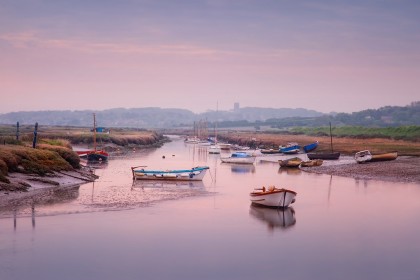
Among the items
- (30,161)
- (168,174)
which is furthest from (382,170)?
(30,161)

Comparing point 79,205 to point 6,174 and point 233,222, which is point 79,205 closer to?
point 6,174

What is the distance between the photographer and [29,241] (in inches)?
1052

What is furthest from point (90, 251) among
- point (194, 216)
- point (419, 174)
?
point (419, 174)

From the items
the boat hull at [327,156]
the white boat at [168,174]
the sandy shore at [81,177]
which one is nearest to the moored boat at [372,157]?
the sandy shore at [81,177]

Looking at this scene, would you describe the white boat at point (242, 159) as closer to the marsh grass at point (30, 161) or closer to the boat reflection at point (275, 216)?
the marsh grass at point (30, 161)

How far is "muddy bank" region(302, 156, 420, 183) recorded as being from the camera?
56.3 meters

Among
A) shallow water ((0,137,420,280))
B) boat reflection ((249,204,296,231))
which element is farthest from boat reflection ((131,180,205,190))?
boat reflection ((249,204,296,231))

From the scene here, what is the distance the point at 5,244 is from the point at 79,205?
36.2 ft

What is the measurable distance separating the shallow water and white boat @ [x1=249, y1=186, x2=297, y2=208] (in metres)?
0.62

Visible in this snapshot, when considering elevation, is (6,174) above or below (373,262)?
above

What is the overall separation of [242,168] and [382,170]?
64.0ft

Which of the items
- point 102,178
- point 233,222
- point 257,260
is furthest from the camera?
point 102,178

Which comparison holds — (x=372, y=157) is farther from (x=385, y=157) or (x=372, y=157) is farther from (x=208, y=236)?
(x=208, y=236)

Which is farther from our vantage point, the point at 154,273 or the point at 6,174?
the point at 6,174
